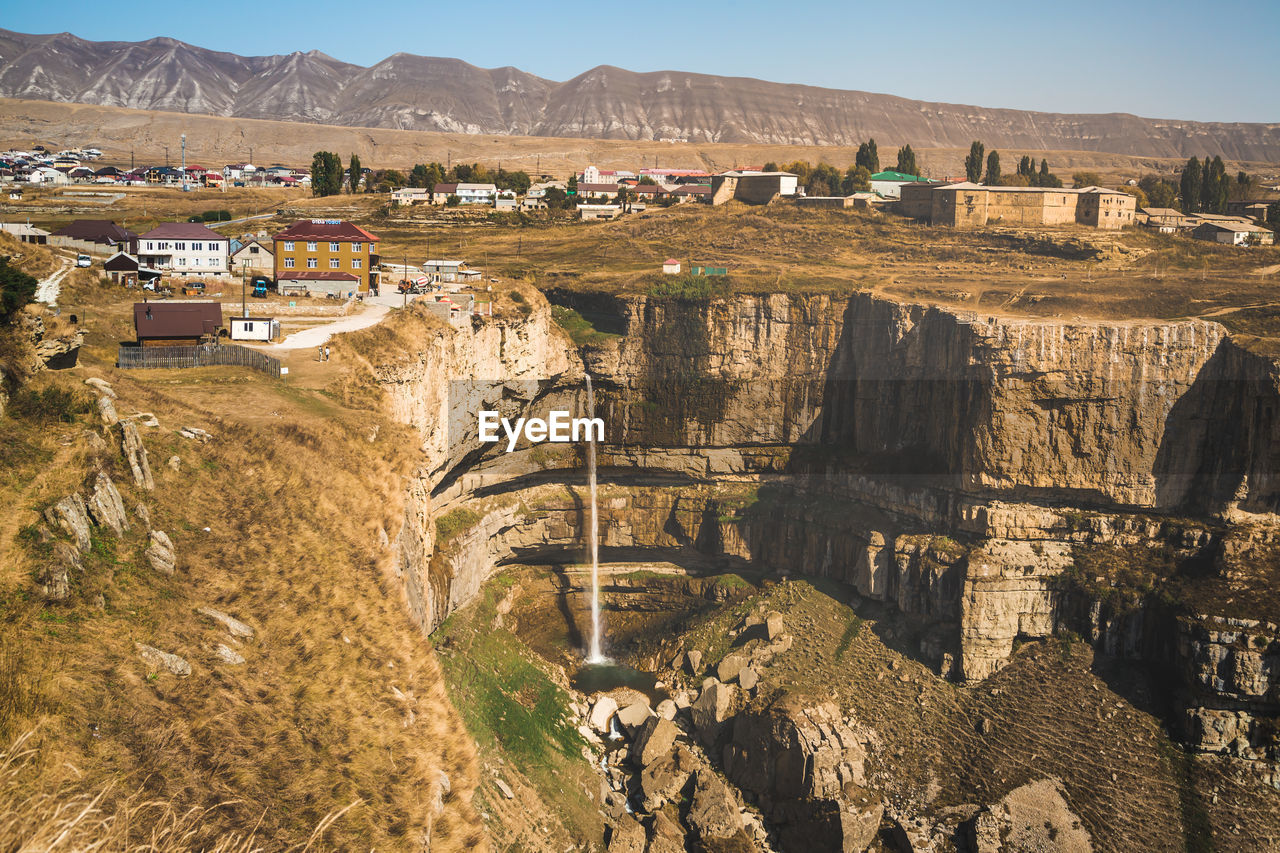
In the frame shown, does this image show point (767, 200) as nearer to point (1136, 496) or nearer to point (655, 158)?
point (1136, 496)

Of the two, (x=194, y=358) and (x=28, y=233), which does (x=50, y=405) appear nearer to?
(x=194, y=358)

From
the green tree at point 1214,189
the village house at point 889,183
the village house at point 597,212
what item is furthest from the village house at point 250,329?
the green tree at point 1214,189

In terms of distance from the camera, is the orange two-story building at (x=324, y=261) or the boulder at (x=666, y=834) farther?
the orange two-story building at (x=324, y=261)

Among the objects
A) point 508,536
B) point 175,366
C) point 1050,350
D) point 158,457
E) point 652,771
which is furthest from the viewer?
point 508,536

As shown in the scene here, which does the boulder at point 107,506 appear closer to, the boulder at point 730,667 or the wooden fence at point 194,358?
the wooden fence at point 194,358

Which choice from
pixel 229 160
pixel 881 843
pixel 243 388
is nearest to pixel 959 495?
pixel 881 843
